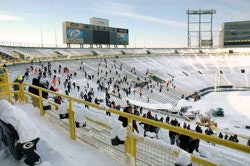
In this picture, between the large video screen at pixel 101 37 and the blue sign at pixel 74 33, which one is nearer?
the blue sign at pixel 74 33

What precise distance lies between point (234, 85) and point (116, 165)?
170 ft

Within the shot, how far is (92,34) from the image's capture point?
56.3 m

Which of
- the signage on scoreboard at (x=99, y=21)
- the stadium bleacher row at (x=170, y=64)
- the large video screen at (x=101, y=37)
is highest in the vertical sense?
the signage on scoreboard at (x=99, y=21)

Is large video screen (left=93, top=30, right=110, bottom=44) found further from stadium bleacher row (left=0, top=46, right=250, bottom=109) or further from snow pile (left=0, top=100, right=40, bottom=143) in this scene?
snow pile (left=0, top=100, right=40, bottom=143)

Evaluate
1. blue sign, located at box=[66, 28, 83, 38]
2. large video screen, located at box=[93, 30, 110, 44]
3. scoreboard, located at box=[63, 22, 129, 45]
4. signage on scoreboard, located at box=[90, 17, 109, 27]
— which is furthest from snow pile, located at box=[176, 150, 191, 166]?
signage on scoreboard, located at box=[90, 17, 109, 27]

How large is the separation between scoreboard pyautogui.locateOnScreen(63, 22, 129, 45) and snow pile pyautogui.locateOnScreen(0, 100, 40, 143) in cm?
4893

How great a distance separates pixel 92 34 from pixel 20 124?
53.9 m

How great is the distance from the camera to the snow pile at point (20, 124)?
3972 millimetres

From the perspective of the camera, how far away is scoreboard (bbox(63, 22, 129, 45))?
5172 centimetres

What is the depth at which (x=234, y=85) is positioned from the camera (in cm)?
5056

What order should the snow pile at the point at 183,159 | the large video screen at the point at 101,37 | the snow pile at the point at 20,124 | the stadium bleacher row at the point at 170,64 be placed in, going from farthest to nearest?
1. the large video screen at the point at 101,37
2. the stadium bleacher row at the point at 170,64
3. the snow pile at the point at 20,124
4. the snow pile at the point at 183,159

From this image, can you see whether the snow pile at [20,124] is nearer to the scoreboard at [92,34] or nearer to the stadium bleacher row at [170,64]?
the stadium bleacher row at [170,64]

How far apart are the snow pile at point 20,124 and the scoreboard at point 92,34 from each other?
48929mm

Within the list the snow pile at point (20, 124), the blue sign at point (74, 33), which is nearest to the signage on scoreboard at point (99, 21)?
the blue sign at point (74, 33)
